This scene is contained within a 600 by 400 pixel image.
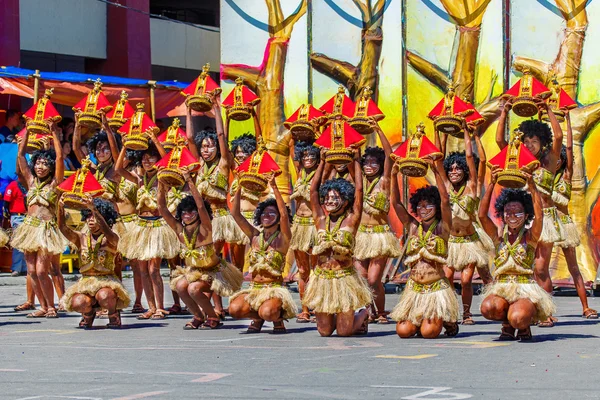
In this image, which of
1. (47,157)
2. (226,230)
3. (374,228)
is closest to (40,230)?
(47,157)

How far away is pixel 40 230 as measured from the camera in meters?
13.0

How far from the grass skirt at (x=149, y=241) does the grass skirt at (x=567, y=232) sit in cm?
383

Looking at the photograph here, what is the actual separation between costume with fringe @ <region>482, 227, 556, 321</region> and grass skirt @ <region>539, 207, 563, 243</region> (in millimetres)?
1236

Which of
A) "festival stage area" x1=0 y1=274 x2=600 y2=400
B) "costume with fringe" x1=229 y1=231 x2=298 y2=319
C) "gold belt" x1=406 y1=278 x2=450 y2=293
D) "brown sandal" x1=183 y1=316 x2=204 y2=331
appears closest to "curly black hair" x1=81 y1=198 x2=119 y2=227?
"festival stage area" x1=0 y1=274 x2=600 y2=400

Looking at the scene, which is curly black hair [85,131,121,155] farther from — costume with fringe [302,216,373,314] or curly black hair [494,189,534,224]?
curly black hair [494,189,534,224]

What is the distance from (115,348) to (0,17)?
10649 mm

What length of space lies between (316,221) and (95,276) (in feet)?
7.44

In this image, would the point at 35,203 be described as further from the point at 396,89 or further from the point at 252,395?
the point at 252,395

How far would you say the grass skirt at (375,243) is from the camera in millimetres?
11773

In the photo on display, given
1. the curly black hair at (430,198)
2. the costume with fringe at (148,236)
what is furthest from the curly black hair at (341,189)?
the costume with fringe at (148,236)

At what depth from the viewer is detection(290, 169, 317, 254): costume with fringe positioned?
12578 millimetres

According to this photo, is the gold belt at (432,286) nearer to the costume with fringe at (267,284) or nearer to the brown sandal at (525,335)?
the brown sandal at (525,335)

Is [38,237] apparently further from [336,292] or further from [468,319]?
[468,319]

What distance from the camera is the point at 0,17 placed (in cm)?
1941
